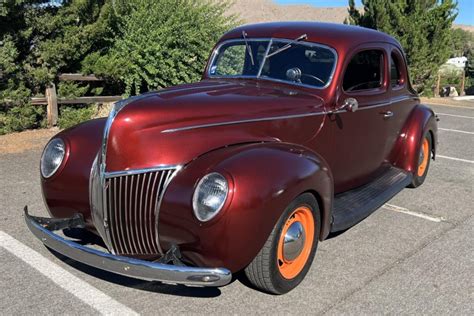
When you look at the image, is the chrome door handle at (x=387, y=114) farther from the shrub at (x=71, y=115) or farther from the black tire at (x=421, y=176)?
the shrub at (x=71, y=115)

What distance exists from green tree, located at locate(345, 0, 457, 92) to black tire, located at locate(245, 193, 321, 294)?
1450 centimetres

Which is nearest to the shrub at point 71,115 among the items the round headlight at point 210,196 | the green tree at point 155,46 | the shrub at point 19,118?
the shrub at point 19,118

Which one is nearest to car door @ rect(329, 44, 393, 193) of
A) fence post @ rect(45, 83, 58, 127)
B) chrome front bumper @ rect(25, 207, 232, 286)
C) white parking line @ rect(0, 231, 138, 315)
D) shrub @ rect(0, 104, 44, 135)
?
chrome front bumper @ rect(25, 207, 232, 286)

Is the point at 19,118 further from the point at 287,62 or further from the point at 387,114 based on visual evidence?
the point at 387,114

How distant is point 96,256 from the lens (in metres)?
2.76

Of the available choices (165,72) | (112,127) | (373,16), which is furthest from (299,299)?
(373,16)

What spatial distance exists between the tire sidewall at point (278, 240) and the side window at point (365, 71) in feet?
4.48

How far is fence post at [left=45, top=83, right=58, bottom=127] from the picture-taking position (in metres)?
8.25

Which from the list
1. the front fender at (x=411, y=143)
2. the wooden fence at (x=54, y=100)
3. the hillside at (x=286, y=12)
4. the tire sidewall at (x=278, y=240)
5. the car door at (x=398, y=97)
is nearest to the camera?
the tire sidewall at (x=278, y=240)

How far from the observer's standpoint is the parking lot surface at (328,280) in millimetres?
3035

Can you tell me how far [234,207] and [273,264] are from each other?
570mm

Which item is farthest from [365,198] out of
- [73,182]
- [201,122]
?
[73,182]

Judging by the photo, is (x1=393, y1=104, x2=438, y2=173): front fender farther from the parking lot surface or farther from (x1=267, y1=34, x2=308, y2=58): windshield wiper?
(x1=267, y1=34, x2=308, y2=58): windshield wiper

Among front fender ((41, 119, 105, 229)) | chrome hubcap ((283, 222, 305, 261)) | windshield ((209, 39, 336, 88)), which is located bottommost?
chrome hubcap ((283, 222, 305, 261))
